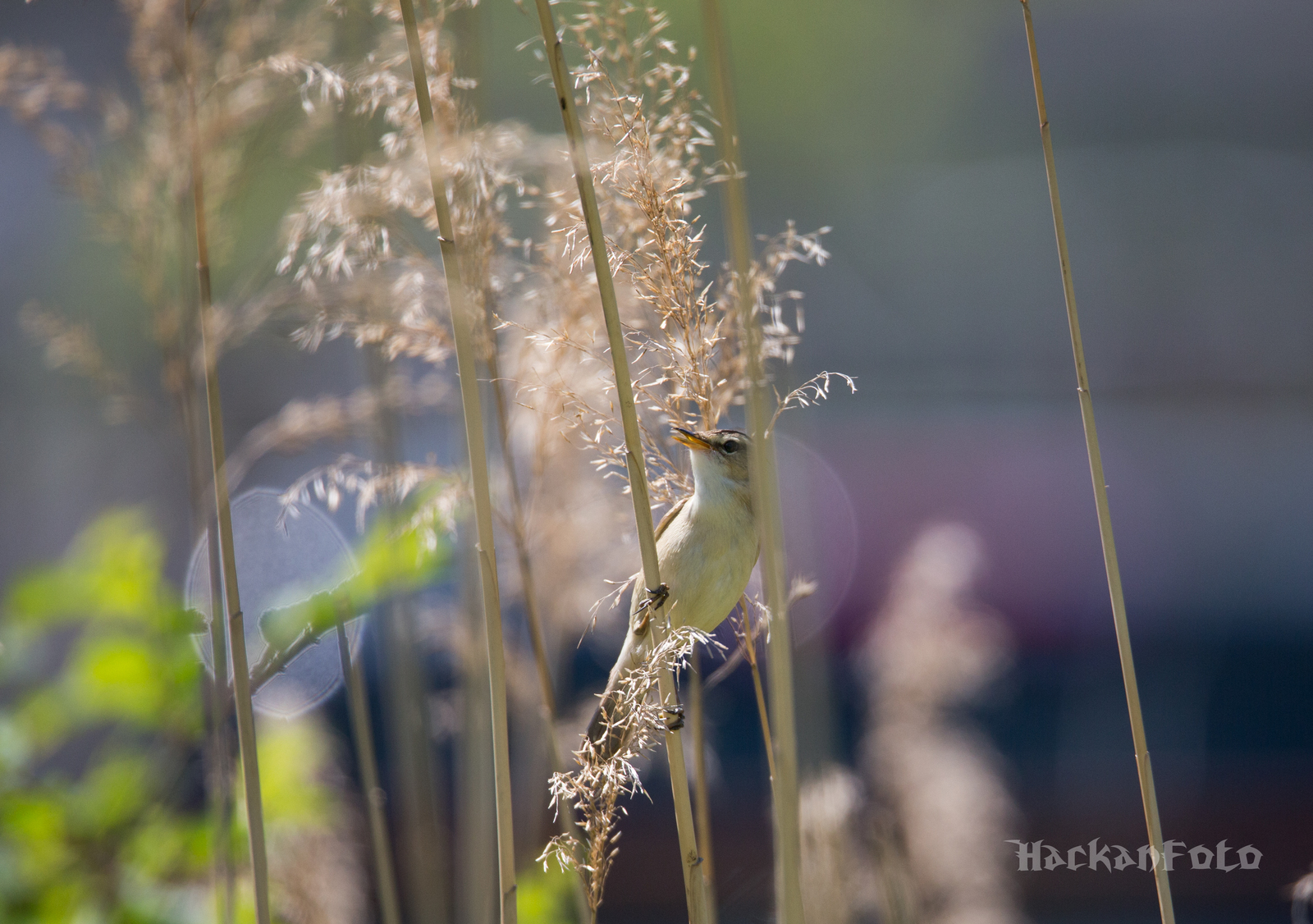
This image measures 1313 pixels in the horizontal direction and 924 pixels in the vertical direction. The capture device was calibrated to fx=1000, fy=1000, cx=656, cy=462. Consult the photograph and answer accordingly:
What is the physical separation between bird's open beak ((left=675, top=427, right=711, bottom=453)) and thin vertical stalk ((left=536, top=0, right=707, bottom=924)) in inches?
15.3

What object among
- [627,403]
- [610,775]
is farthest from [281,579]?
[627,403]

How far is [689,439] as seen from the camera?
146 centimetres

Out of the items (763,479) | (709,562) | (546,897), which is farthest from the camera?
(709,562)

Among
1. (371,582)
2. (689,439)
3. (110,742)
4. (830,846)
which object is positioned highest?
(689,439)

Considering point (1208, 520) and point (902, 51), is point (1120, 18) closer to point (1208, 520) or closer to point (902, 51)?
point (902, 51)

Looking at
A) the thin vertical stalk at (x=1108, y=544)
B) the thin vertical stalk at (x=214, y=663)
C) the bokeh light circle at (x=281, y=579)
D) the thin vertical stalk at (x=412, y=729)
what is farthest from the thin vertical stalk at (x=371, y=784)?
the thin vertical stalk at (x=1108, y=544)

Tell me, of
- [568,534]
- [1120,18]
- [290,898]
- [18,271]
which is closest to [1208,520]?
[1120,18]

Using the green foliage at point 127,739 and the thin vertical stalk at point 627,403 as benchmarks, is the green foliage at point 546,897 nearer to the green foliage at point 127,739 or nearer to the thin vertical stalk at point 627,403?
the green foliage at point 127,739

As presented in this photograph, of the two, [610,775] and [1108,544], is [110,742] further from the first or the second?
[1108,544]

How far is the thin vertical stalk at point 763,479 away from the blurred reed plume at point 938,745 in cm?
99

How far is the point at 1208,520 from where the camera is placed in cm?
607

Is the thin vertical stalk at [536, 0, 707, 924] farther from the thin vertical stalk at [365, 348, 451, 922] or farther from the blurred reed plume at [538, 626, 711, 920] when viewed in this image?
the thin vertical stalk at [365, 348, 451, 922]

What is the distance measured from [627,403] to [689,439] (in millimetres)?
525

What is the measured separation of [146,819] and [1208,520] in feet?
20.2
